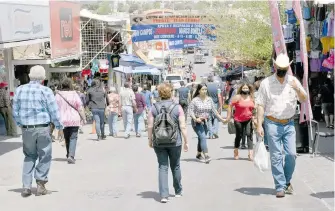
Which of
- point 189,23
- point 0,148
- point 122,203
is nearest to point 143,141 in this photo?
point 0,148

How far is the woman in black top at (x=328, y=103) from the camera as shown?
1962 centimetres

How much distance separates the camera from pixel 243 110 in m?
12.9

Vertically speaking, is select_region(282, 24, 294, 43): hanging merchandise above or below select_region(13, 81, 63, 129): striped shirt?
above

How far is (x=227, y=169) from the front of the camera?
11.6 m

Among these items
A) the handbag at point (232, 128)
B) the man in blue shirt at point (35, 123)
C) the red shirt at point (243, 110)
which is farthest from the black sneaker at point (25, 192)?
the handbag at point (232, 128)

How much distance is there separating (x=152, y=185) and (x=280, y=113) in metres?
2.45

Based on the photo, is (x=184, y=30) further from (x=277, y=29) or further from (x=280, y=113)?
(x=280, y=113)

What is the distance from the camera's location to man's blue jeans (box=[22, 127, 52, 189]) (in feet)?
29.7

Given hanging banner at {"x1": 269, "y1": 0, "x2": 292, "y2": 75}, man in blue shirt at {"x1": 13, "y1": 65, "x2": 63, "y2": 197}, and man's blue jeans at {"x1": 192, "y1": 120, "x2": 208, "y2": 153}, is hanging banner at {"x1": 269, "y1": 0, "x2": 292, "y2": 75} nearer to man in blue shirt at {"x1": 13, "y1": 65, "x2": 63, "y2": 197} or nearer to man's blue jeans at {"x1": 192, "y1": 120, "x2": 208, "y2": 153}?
man's blue jeans at {"x1": 192, "y1": 120, "x2": 208, "y2": 153}

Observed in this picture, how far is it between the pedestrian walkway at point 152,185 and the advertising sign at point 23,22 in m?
2.97

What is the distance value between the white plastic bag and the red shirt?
151 inches

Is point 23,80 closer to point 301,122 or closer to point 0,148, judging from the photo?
point 0,148

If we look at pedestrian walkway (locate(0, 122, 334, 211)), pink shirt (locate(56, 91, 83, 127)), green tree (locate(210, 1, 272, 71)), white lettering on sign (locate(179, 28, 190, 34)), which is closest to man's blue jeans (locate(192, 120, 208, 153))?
pedestrian walkway (locate(0, 122, 334, 211))

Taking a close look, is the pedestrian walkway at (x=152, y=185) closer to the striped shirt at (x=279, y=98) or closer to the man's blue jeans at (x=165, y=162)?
the man's blue jeans at (x=165, y=162)
